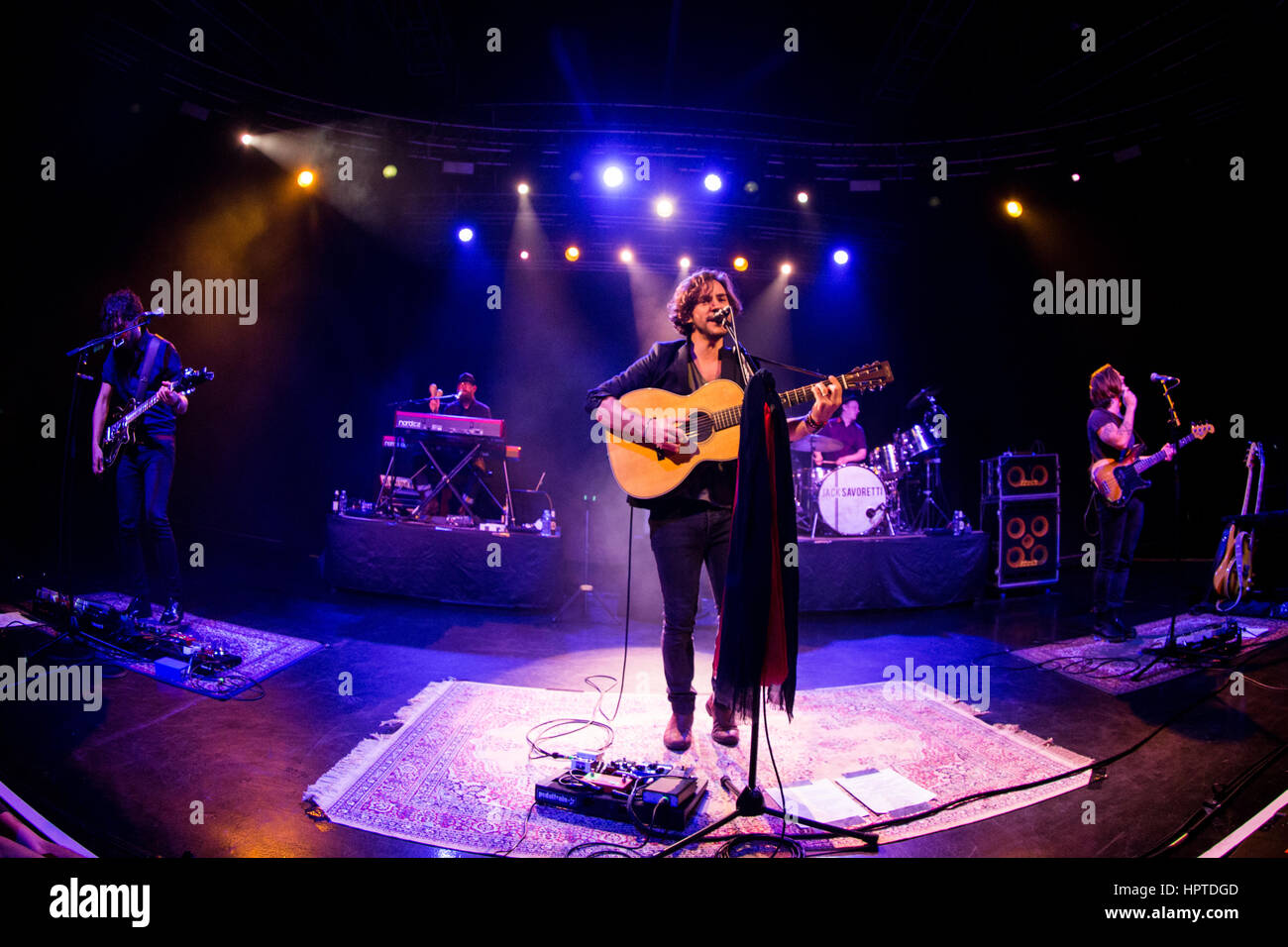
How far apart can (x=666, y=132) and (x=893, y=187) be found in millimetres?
3130

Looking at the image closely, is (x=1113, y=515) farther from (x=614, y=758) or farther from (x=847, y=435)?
(x=614, y=758)

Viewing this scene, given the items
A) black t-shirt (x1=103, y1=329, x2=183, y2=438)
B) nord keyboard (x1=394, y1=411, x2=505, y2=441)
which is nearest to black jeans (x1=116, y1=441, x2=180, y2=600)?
black t-shirt (x1=103, y1=329, x2=183, y2=438)

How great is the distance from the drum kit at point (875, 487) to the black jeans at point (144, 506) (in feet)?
18.8

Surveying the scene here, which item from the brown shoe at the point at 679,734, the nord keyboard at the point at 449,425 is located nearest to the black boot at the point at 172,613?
the nord keyboard at the point at 449,425

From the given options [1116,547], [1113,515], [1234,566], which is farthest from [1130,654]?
[1234,566]

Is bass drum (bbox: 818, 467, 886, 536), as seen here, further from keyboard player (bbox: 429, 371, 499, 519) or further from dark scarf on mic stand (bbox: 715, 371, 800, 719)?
dark scarf on mic stand (bbox: 715, 371, 800, 719)

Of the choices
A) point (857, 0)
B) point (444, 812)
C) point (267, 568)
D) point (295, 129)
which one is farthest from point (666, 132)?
point (444, 812)

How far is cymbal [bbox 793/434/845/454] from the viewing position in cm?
746

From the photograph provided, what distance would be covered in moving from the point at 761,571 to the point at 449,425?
5.34 m

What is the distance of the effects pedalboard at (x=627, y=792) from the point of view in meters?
2.32

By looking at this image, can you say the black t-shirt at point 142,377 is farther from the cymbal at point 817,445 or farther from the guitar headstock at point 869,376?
the cymbal at point 817,445
